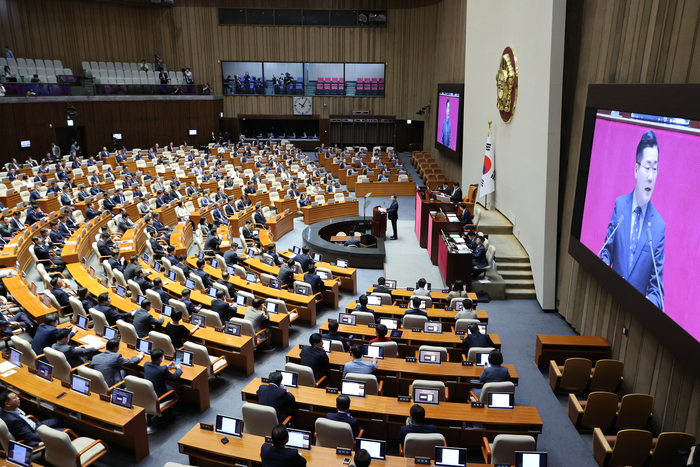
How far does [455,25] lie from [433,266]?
13758 mm

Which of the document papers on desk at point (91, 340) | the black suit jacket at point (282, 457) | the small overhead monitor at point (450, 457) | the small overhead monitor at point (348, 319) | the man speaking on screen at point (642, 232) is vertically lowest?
the small overhead monitor at point (348, 319)

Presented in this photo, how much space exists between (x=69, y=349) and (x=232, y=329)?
225 cm

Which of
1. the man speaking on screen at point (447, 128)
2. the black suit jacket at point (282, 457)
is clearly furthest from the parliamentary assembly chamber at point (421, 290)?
the man speaking on screen at point (447, 128)

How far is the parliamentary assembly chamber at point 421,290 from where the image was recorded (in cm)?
558

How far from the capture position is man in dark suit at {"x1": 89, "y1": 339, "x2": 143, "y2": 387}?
636 cm

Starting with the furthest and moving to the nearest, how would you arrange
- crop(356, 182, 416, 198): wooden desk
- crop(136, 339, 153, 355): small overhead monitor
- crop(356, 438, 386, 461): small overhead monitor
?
crop(356, 182, 416, 198): wooden desk < crop(136, 339, 153, 355): small overhead monitor < crop(356, 438, 386, 461): small overhead monitor

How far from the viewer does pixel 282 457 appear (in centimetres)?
448

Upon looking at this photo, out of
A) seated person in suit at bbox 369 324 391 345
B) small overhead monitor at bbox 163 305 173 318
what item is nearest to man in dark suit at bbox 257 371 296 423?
seated person in suit at bbox 369 324 391 345

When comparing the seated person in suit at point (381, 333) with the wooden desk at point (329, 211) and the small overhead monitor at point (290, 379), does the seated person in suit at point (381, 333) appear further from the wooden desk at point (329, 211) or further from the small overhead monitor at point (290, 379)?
the wooden desk at point (329, 211)

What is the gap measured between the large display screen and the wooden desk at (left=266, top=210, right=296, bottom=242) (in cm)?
939

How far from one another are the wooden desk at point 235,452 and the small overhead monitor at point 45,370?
224 centimetres

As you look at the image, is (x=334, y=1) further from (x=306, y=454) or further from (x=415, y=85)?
(x=306, y=454)

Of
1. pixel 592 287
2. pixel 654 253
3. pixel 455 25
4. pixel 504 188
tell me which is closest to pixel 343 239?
pixel 504 188

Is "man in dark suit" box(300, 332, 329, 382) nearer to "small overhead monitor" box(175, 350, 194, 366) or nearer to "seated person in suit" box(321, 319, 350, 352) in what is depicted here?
"seated person in suit" box(321, 319, 350, 352)
